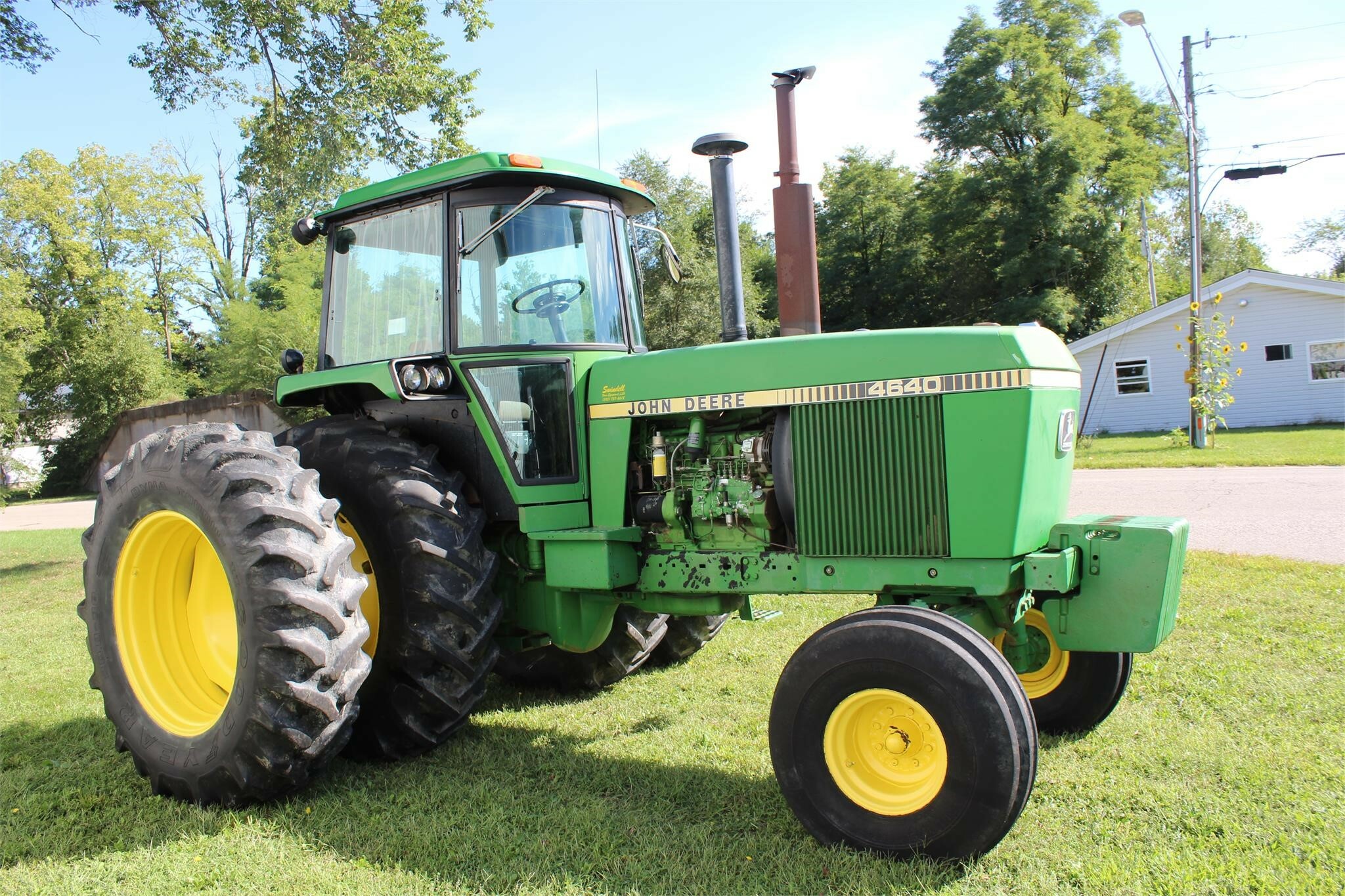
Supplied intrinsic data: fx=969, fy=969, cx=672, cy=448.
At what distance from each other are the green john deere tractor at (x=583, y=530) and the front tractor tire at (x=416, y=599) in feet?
0.04

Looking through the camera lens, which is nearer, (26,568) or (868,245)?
(26,568)

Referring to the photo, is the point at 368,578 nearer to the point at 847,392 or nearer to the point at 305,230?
the point at 305,230

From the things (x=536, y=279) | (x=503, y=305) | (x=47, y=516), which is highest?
(x=536, y=279)

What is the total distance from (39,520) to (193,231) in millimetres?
19794

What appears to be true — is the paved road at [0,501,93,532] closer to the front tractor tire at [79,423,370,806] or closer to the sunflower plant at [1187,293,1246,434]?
the front tractor tire at [79,423,370,806]

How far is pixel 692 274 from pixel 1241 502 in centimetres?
2018

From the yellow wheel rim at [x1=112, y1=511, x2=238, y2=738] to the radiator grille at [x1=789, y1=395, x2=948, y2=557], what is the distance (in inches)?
95.7

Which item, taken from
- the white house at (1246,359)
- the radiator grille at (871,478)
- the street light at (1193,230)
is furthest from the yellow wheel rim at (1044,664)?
the white house at (1246,359)

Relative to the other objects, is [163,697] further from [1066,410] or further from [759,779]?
A: [1066,410]

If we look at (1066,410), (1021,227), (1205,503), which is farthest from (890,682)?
(1021,227)

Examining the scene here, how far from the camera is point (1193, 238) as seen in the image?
17453 mm

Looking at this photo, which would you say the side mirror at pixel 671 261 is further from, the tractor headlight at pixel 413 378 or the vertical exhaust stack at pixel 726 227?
the tractor headlight at pixel 413 378

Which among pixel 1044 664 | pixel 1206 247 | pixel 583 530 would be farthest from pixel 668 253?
pixel 1206 247

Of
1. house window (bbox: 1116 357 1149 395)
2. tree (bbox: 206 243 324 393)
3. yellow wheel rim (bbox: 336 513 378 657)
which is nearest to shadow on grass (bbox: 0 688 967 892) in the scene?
yellow wheel rim (bbox: 336 513 378 657)
